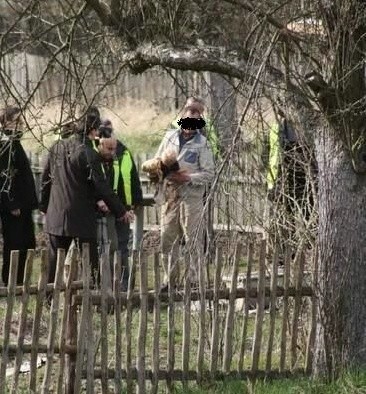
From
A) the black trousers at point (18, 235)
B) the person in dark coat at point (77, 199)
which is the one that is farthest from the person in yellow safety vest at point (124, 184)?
the black trousers at point (18, 235)

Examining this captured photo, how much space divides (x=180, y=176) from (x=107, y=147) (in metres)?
0.67

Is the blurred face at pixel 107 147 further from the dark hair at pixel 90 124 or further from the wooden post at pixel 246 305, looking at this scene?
the wooden post at pixel 246 305

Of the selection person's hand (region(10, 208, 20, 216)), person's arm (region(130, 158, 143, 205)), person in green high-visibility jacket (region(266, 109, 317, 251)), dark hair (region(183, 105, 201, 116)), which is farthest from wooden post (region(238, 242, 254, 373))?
person's hand (region(10, 208, 20, 216))

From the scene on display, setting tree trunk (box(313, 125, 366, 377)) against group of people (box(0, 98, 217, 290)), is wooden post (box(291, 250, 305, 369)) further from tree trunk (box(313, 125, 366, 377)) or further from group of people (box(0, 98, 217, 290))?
group of people (box(0, 98, 217, 290))

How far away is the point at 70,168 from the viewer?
962cm

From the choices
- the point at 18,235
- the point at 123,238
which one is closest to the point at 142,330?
the point at 123,238

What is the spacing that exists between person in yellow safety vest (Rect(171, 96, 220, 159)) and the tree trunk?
75 cm

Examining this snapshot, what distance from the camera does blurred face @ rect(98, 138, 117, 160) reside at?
10.0m

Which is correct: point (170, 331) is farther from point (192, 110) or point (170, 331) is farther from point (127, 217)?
point (127, 217)

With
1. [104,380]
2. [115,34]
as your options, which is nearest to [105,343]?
[104,380]

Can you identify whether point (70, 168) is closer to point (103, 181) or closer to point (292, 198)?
point (103, 181)

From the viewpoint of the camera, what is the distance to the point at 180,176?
33.2ft

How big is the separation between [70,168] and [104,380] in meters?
2.99

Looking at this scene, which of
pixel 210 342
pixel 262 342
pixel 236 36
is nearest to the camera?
pixel 210 342
